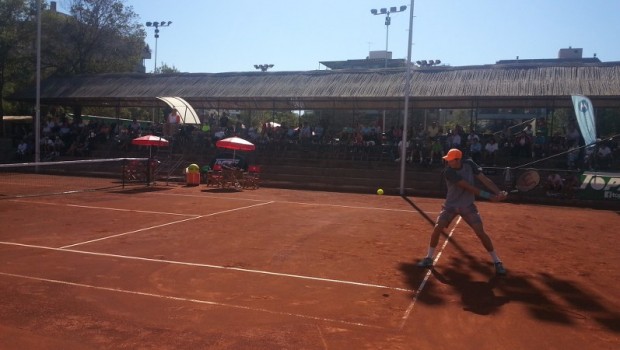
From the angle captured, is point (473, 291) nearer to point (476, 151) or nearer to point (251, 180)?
point (251, 180)

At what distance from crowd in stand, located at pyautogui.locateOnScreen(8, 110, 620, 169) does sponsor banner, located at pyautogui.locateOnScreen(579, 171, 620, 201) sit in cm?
128

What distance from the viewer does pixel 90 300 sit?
6043 millimetres

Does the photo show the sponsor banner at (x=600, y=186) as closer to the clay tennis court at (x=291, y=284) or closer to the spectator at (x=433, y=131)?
the clay tennis court at (x=291, y=284)

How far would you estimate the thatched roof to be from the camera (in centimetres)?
2334

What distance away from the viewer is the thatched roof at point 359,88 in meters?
23.3

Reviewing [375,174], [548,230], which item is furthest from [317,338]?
A: [375,174]

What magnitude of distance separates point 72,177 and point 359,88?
15.4 meters

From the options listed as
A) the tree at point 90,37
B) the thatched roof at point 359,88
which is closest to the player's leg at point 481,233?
the thatched roof at point 359,88

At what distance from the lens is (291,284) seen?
22.9ft

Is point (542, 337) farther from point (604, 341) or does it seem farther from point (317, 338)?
point (317, 338)

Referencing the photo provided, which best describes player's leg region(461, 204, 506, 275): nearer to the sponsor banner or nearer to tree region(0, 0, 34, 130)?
the sponsor banner

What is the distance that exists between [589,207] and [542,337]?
612 inches

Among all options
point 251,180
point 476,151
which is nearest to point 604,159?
point 476,151

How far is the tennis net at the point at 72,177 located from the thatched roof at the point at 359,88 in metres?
5.30
